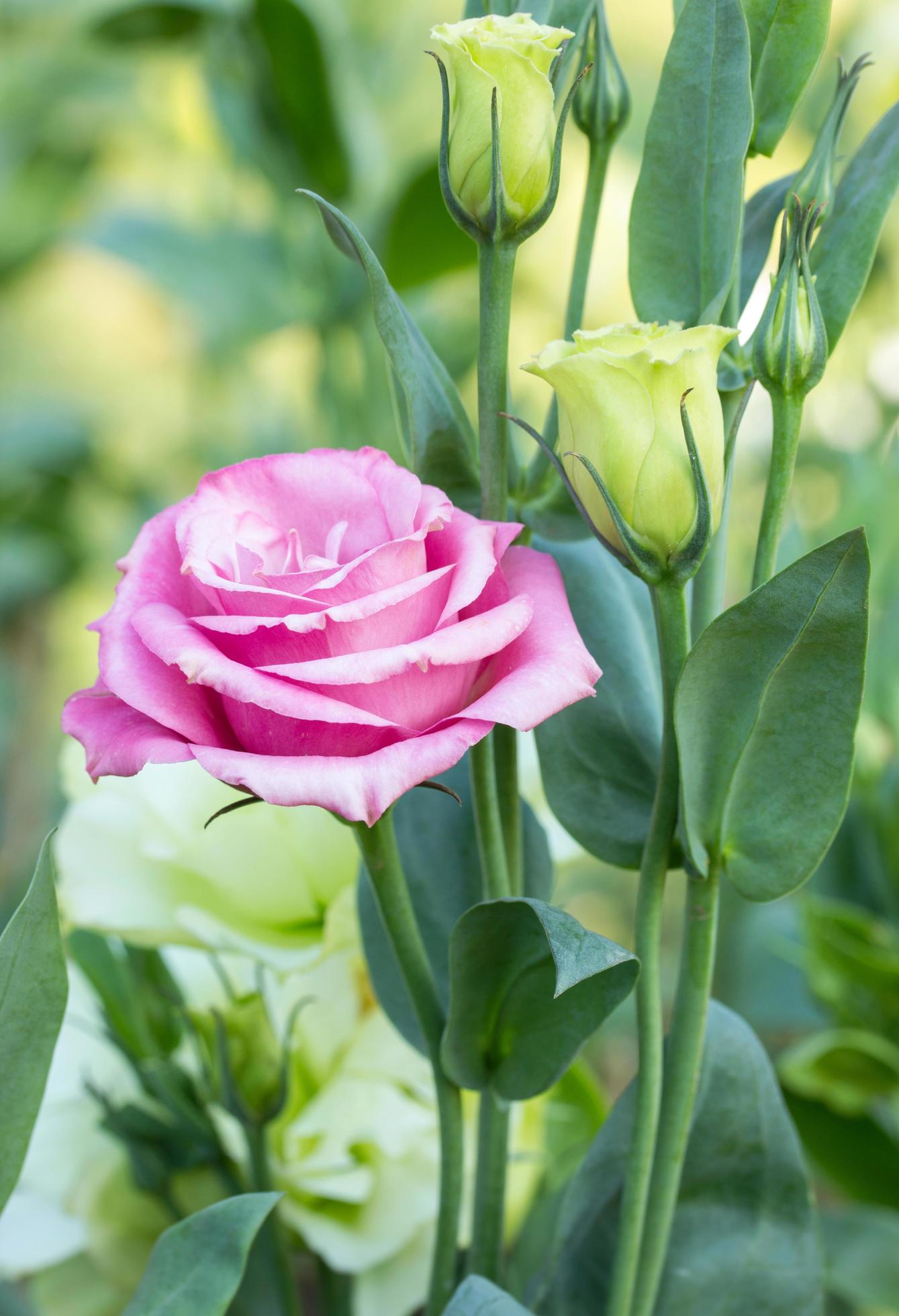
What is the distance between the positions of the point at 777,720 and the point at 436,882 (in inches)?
3.6

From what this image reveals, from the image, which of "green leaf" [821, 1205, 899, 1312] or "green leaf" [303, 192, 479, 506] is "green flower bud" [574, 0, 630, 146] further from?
"green leaf" [821, 1205, 899, 1312]

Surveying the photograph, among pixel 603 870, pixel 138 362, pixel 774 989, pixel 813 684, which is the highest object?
pixel 813 684

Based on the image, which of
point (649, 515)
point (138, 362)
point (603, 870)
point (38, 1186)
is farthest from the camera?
point (138, 362)

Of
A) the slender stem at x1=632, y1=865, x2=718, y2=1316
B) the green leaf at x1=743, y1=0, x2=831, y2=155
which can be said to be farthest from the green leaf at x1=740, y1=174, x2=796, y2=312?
the slender stem at x1=632, y1=865, x2=718, y2=1316

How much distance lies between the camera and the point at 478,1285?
226 mm

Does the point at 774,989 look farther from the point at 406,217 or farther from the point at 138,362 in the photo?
the point at 138,362

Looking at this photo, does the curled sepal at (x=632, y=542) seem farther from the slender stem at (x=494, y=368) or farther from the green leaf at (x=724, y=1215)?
the green leaf at (x=724, y=1215)

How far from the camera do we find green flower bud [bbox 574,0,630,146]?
9.7 inches

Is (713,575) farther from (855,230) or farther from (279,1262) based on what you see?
(279,1262)

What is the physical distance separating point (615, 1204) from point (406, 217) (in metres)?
0.47

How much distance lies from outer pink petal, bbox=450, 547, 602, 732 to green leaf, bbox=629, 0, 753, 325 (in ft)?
0.19

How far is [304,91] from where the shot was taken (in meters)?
0.61

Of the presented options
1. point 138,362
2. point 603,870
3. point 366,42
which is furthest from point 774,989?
point 138,362

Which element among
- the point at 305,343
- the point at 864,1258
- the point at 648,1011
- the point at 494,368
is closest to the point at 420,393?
the point at 494,368
